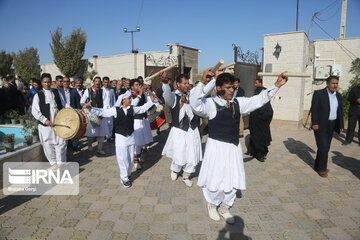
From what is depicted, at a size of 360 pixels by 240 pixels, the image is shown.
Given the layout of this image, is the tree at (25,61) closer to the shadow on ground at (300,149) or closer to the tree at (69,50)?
the tree at (69,50)

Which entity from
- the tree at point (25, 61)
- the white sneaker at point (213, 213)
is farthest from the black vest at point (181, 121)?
the tree at point (25, 61)

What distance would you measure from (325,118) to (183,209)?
3.40 metres

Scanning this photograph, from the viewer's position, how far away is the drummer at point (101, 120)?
633 centimetres

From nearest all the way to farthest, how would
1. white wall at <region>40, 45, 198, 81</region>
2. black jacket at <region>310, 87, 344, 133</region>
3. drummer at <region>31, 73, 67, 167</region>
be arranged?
drummer at <region>31, 73, 67, 167</region>
black jacket at <region>310, 87, 344, 133</region>
white wall at <region>40, 45, 198, 81</region>

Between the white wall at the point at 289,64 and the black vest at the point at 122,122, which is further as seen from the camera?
the white wall at the point at 289,64

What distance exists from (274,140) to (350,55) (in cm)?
579

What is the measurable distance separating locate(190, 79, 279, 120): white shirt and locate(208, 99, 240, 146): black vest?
7 centimetres

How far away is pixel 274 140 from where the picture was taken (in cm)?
767

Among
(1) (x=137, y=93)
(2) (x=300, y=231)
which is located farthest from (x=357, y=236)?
(1) (x=137, y=93)

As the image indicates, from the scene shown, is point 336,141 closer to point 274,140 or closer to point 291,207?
point 274,140

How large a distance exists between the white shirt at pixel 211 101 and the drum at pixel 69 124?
2.54 meters

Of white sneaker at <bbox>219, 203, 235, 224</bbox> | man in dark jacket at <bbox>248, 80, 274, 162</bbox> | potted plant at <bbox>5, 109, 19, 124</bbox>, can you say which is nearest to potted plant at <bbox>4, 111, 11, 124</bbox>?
potted plant at <bbox>5, 109, 19, 124</bbox>

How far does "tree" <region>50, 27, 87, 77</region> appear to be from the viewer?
870 inches

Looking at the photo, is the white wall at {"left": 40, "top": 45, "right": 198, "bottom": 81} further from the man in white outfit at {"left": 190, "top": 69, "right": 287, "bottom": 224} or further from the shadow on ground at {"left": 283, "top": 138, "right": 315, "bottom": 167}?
the man in white outfit at {"left": 190, "top": 69, "right": 287, "bottom": 224}
